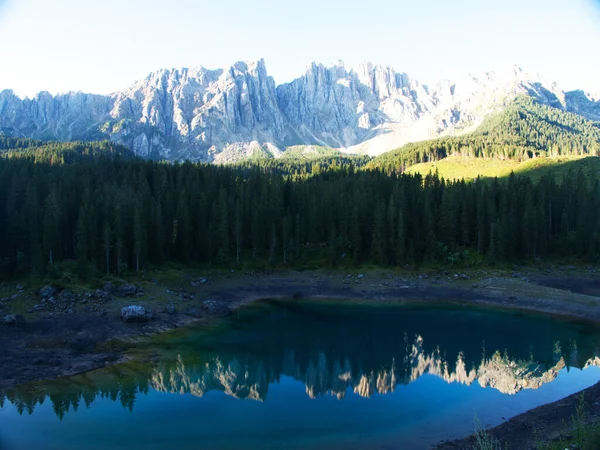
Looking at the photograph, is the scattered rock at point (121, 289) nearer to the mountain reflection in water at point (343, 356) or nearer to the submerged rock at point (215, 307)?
the submerged rock at point (215, 307)

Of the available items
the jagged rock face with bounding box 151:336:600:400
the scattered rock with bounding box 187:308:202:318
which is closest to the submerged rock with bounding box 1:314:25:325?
the jagged rock face with bounding box 151:336:600:400

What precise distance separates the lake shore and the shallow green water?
10.5ft

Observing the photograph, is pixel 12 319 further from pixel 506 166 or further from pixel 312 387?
pixel 506 166

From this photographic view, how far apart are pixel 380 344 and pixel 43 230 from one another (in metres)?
51.0

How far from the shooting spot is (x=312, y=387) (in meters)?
36.8

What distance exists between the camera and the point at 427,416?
98.1 feet

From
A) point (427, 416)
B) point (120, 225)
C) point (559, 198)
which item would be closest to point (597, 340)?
point (427, 416)

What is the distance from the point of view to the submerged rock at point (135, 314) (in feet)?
163

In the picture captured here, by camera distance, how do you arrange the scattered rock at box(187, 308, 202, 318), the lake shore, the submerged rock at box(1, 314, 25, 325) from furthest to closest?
the scattered rock at box(187, 308, 202, 318), the submerged rock at box(1, 314, 25, 325), the lake shore

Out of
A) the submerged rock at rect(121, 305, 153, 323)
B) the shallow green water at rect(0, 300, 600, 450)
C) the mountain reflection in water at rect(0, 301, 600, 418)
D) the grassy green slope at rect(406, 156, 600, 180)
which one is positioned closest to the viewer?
the shallow green water at rect(0, 300, 600, 450)

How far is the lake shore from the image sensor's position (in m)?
37.8

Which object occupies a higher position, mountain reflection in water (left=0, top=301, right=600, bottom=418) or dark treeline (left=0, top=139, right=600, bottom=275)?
dark treeline (left=0, top=139, right=600, bottom=275)

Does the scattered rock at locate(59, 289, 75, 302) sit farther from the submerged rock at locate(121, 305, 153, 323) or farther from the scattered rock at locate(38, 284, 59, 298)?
the submerged rock at locate(121, 305, 153, 323)

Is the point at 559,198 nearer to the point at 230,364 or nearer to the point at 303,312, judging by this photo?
the point at 303,312
